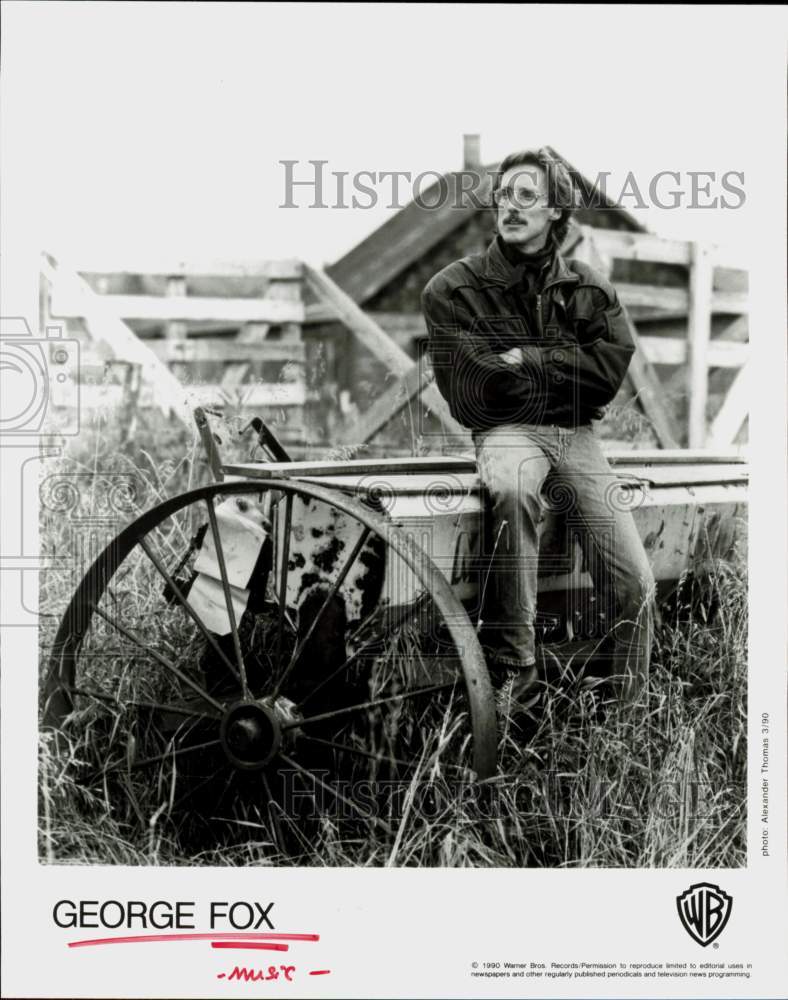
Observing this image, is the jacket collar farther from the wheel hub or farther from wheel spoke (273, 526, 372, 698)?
the wheel hub

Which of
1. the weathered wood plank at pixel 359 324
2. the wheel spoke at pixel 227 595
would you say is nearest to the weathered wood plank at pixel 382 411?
the weathered wood plank at pixel 359 324

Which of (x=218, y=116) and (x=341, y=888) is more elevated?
(x=218, y=116)

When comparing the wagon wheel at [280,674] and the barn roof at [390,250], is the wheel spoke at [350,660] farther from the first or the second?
the barn roof at [390,250]

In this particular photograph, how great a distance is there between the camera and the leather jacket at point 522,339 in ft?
11.1

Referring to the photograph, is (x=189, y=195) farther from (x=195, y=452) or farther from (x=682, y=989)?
(x=682, y=989)

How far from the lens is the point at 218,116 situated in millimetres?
3461

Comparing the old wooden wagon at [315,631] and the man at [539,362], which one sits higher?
the man at [539,362]

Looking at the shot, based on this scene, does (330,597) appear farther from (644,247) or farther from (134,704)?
(644,247)

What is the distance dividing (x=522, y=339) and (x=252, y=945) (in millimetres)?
1814

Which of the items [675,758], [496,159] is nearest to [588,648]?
[675,758]

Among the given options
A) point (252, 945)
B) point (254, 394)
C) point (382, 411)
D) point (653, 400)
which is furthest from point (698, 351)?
point (252, 945)

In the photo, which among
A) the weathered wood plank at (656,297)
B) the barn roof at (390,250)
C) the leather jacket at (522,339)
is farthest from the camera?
the weathered wood plank at (656,297)

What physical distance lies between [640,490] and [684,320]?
9.86 ft

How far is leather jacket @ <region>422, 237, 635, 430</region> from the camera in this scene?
339 centimetres
